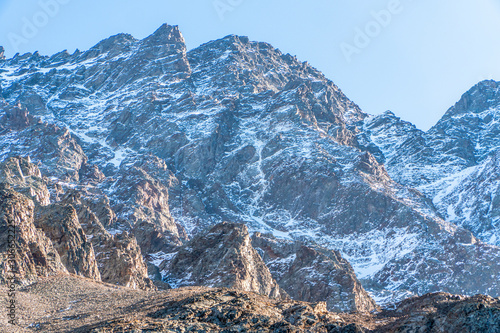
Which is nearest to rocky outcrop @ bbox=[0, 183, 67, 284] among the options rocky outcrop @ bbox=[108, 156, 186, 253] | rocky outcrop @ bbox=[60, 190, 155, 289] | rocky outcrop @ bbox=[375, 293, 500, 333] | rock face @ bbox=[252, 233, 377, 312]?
rocky outcrop @ bbox=[60, 190, 155, 289]

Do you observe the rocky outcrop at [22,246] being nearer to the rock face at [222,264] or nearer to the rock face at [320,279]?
the rock face at [222,264]

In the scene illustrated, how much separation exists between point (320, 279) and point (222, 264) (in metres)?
Answer: 25.9

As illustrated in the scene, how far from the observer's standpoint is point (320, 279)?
114625 millimetres

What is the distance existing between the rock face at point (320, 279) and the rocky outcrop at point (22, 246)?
168 feet

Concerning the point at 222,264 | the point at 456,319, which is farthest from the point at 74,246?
the point at 456,319

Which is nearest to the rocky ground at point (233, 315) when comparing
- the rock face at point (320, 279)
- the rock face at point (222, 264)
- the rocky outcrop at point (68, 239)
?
the rocky outcrop at point (68, 239)

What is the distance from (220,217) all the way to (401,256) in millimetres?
56787

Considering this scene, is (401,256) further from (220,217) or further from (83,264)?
(83,264)

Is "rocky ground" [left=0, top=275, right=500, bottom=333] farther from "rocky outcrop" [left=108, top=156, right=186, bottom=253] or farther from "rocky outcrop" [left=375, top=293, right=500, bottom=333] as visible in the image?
"rocky outcrop" [left=108, top=156, right=186, bottom=253]

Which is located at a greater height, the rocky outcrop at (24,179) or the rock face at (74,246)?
the rocky outcrop at (24,179)

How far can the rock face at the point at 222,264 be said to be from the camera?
93.3m

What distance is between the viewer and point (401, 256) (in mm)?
170500

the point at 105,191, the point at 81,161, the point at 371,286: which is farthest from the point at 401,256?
the point at 81,161

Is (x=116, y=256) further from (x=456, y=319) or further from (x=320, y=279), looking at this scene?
(x=456, y=319)
